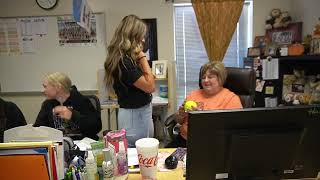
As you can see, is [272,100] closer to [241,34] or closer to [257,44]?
[257,44]

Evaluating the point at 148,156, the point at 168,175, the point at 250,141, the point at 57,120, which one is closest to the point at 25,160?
the point at 148,156

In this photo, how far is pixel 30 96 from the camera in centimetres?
389

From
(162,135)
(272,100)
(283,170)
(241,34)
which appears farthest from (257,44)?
(283,170)

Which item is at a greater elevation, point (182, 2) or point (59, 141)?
point (182, 2)

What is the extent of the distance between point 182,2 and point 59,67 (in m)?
1.80

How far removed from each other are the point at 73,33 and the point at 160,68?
3.92 feet

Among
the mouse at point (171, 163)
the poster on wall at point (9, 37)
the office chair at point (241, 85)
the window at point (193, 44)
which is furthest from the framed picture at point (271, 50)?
the poster on wall at point (9, 37)

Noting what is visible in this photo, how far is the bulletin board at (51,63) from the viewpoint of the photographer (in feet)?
12.3

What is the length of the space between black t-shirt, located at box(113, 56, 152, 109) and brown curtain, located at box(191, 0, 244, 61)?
1.80 m

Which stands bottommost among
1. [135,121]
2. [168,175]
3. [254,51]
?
[168,175]

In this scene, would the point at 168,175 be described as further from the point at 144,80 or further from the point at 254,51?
the point at 254,51

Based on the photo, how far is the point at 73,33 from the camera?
3.72 m

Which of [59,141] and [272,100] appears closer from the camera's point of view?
[59,141]

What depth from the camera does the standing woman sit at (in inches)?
74.9
